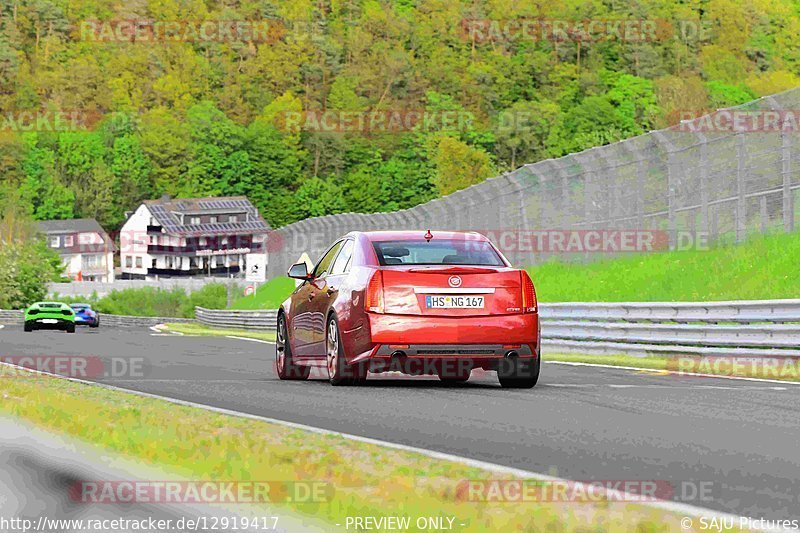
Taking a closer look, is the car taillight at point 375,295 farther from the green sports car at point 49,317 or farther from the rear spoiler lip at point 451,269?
the green sports car at point 49,317

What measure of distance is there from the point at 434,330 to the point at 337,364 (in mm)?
1094

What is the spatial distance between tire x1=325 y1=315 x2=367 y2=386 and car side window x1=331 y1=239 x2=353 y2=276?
559mm

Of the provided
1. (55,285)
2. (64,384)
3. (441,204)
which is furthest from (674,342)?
(55,285)

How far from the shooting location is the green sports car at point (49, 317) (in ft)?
162

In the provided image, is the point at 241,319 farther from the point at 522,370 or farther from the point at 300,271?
the point at 522,370

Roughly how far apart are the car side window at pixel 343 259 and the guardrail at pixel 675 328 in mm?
5086

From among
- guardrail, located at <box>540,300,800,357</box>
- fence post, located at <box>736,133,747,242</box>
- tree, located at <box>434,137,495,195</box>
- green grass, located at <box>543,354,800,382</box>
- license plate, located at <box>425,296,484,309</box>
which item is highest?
tree, located at <box>434,137,495,195</box>

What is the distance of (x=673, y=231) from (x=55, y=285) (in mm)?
122641

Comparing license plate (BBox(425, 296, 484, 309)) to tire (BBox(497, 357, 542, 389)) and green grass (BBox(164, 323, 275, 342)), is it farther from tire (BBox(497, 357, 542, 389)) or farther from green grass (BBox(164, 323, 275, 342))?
green grass (BBox(164, 323, 275, 342))

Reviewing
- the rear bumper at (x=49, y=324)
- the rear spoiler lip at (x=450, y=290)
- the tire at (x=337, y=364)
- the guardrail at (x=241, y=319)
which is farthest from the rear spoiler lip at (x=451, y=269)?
the rear bumper at (x=49, y=324)

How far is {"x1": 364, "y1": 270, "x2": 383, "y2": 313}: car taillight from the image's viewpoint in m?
13.8
